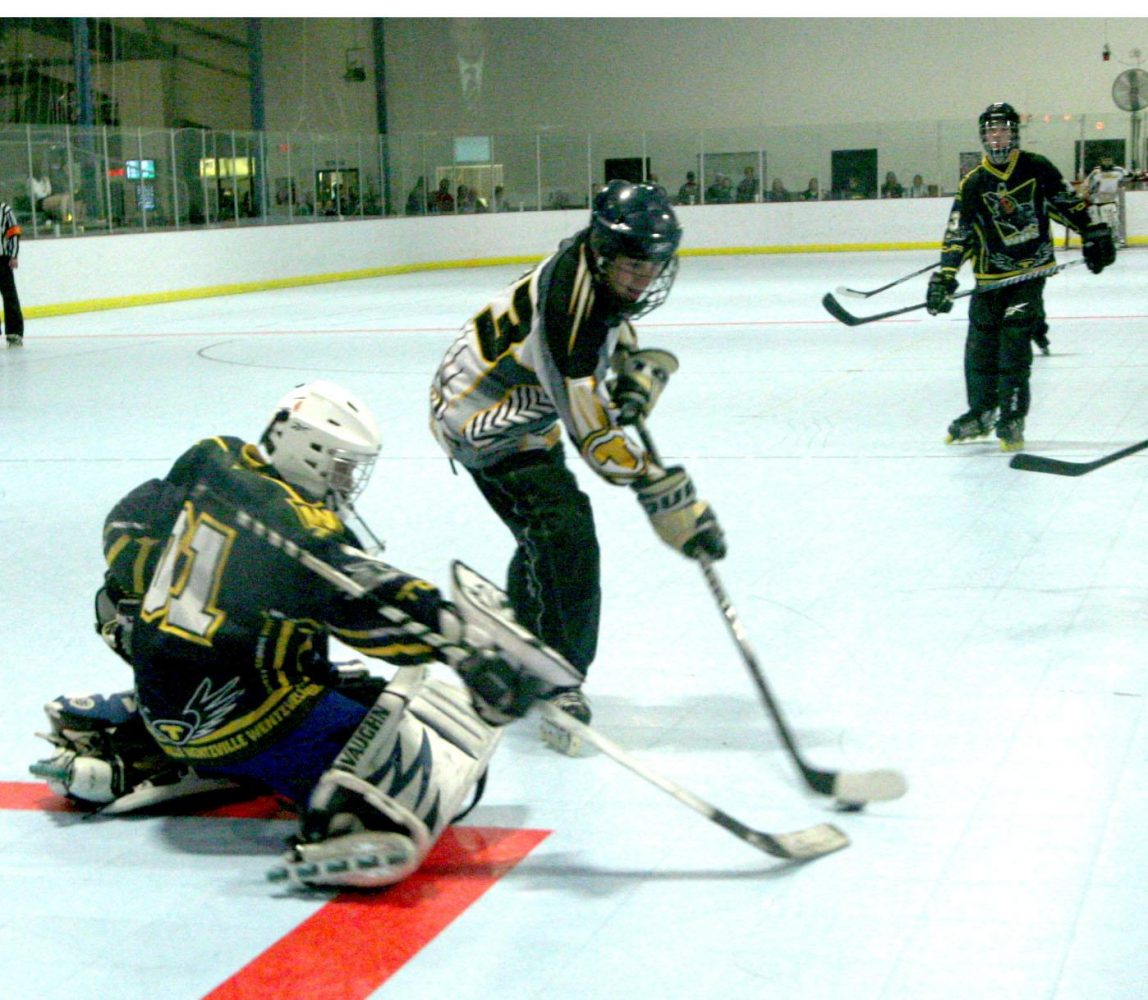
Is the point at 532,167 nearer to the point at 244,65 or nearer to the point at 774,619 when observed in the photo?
the point at 244,65

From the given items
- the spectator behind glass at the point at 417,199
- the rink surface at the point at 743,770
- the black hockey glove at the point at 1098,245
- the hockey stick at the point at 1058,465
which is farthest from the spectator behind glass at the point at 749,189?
the hockey stick at the point at 1058,465

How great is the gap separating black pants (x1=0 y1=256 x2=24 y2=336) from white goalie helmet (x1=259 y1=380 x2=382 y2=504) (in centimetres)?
1059

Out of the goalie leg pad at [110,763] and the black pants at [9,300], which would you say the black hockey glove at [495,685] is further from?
the black pants at [9,300]

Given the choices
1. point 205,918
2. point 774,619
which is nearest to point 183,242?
point 774,619

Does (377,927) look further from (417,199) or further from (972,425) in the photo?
(417,199)

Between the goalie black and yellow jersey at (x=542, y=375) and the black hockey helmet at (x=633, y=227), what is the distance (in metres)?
0.08

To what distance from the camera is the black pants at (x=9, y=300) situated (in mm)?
12578

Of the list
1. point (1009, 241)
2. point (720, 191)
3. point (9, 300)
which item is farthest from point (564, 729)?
point (720, 191)

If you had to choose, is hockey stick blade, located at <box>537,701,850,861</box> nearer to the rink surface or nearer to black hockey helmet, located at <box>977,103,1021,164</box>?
the rink surface

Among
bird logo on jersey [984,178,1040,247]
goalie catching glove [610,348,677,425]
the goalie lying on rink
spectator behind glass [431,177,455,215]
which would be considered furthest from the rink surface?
spectator behind glass [431,177,455,215]

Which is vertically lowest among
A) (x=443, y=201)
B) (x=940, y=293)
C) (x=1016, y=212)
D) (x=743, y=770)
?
(x=743, y=770)

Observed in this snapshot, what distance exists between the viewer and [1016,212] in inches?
270

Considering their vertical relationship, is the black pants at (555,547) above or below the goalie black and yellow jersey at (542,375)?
below

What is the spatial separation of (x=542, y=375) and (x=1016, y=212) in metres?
4.22
